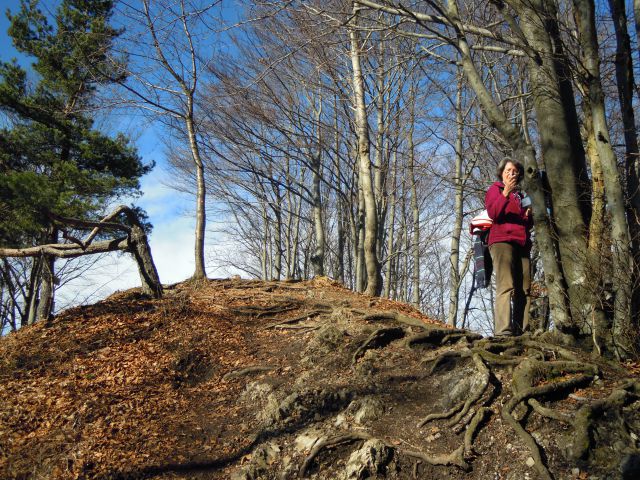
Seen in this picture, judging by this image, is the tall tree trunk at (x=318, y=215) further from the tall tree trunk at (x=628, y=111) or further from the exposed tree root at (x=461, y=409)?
the exposed tree root at (x=461, y=409)

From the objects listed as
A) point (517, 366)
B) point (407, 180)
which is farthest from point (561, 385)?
point (407, 180)

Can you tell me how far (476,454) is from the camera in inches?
139

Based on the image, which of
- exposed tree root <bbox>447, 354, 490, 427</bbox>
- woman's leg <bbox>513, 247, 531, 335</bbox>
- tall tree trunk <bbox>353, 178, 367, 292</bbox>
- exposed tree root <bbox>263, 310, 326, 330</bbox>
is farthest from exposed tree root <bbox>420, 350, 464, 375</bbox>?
tall tree trunk <bbox>353, 178, 367, 292</bbox>

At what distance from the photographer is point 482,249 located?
18.1ft

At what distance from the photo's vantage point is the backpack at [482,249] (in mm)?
5445

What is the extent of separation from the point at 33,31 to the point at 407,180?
39.9 ft

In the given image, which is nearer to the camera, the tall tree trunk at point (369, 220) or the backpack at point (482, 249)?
the backpack at point (482, 249)

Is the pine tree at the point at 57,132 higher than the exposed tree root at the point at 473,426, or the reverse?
the pine tree at the point at 57,132

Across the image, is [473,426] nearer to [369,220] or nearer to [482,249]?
[482,249]

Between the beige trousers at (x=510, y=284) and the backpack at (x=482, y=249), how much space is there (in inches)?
7.1

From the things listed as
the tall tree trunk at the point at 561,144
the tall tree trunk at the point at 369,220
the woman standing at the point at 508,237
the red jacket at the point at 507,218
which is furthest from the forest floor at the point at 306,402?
the tall tree trunk at the point at 369,220

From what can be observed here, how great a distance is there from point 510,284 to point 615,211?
1.32 metres

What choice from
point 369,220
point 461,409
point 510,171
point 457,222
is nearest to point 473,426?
point 461,409

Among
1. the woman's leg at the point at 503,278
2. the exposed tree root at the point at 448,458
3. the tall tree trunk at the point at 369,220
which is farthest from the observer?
the tall tree trunk at the point at 369,220
